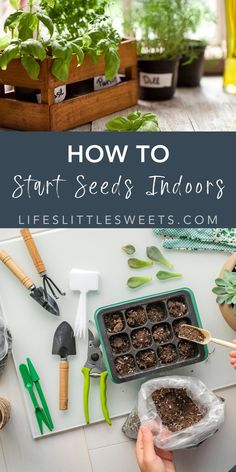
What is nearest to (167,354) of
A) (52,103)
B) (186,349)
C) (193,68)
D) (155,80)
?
(186,349)

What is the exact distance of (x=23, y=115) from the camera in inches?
91.4

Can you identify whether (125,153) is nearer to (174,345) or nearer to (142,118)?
(142,118)

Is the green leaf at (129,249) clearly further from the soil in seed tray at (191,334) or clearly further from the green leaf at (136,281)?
the soil in seed tray at (191,334)

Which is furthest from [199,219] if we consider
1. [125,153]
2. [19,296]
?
[19,296]

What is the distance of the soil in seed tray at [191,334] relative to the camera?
198cm

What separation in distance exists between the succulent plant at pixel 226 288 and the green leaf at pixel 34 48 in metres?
0.74

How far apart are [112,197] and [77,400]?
1.68ft

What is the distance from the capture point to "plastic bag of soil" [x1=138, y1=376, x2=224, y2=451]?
1.92 metres

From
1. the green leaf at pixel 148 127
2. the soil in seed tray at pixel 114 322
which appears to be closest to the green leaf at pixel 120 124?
the green leaf at pixel 148 127

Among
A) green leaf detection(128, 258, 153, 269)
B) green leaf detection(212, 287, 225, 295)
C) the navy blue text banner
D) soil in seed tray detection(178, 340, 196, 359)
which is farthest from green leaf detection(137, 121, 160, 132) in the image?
soil in seed tray detection(178, 340, 196, 359)

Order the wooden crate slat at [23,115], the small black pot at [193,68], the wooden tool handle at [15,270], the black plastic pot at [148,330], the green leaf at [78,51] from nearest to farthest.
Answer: the black plastic pot at [148,330], the wooden tool handle at [15,270], the green leaf at [78,51], the wooden crate slat at [23,115], the small black pot at [193,68]

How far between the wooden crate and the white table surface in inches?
31.4

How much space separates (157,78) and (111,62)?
1.15 feet

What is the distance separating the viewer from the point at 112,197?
6.65 feet
